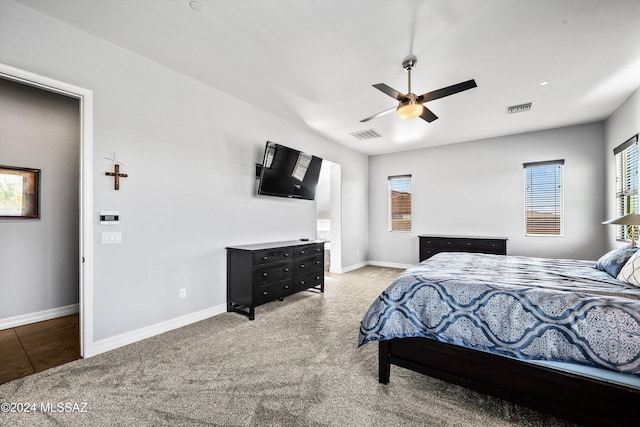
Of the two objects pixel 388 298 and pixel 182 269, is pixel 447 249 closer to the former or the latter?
pixel 388 298

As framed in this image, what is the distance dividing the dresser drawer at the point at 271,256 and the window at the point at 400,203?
3776 mm

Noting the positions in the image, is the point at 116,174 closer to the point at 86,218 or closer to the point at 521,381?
the point at 86,218

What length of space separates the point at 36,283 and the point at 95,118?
2358 mm

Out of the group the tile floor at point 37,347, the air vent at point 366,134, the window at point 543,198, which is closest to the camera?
the tile floor at point 37,347

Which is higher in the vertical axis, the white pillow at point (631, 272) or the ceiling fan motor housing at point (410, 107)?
the ceiling fan motor housing at point (410, 107)

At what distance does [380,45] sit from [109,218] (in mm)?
3148

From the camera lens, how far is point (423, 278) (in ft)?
7.13

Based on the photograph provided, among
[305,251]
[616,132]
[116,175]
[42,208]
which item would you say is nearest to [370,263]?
[305,251]

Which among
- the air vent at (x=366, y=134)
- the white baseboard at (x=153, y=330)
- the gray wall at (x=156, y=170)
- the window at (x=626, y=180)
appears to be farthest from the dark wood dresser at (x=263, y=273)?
the window at (x=626, y=180)

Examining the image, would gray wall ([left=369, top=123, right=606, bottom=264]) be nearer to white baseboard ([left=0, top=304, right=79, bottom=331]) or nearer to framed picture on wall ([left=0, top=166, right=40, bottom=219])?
white baseboard ([left=0, top=304, right=79, bottom=331])

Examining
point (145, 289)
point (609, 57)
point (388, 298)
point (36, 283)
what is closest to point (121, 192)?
point (145, 289)

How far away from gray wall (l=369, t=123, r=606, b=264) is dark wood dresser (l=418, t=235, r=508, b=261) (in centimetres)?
49

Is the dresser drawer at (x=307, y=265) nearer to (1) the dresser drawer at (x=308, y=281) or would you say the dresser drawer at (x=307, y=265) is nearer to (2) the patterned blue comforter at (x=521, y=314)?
(1) the dresser drawer at (x=308, y=281)

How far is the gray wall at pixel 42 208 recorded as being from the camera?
130 inches
